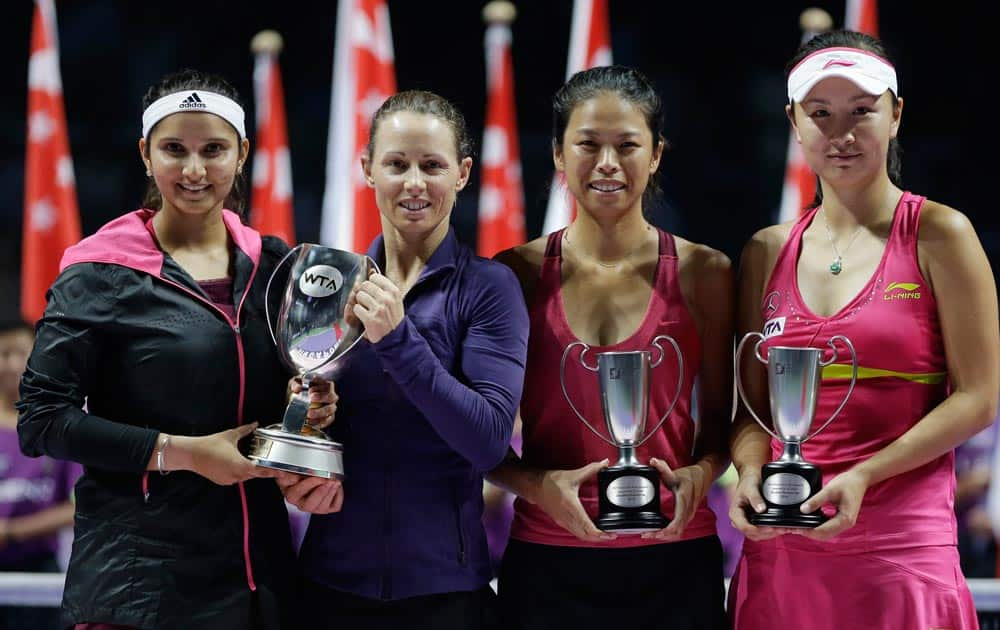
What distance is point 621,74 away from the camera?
2.16 meters

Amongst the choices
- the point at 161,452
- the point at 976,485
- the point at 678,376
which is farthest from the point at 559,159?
the point at 976,485

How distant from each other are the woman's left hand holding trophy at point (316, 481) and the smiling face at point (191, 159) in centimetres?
40

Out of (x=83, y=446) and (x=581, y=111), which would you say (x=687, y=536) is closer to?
(x=581, y=111)

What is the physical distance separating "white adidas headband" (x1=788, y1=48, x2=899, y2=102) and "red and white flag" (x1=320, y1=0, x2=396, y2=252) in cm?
318

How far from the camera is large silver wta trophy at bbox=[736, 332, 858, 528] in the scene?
1.81 m

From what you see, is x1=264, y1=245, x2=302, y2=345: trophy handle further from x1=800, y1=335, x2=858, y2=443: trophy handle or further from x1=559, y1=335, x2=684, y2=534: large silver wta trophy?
x1=800, y1=335, x2=858, y2=443: trophy handle

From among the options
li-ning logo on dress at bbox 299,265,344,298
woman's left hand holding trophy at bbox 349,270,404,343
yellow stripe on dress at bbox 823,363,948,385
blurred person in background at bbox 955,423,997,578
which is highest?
li-ning logo on dress at bbox 299,265,344,298

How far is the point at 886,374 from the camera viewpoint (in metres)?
1.94

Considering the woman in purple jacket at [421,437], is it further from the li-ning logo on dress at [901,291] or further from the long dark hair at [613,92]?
the li-ning logo on dress at [901,291]

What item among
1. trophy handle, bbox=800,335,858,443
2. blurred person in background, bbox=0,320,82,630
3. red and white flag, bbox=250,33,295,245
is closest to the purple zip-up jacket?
trophy handle, bbox=800,335,858,443

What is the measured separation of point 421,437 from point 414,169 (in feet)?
1.60

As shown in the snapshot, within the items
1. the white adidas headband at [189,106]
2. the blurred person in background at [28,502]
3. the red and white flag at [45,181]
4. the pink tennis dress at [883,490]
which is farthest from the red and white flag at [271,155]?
the pink tennis dress at [883,490]

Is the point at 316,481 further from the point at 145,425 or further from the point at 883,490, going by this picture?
the point at 883,490

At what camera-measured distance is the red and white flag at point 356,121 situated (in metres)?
5.04
